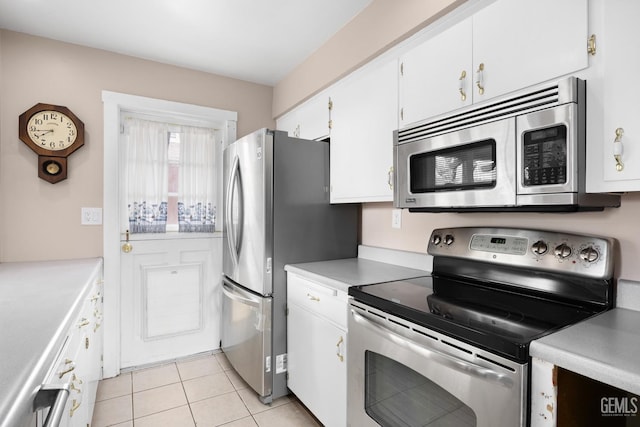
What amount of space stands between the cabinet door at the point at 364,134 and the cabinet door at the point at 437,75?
0.31 feet

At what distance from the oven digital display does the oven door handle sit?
59 centimetres

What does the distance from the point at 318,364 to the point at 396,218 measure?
0.99 m

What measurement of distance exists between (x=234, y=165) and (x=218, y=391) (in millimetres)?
1594

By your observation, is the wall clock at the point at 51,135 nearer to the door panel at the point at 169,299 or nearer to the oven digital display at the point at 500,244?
the door panel at the point at 169,299

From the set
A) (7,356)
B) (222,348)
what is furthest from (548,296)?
(222,348)

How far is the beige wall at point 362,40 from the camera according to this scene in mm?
1667

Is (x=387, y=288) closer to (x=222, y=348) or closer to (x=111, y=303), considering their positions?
(x=222, y=348)

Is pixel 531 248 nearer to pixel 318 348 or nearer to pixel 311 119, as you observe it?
pixel 318 348

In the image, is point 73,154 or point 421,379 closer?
point 421,379

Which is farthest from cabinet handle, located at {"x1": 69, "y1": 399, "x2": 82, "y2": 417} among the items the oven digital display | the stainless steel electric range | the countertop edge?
the oven digital display

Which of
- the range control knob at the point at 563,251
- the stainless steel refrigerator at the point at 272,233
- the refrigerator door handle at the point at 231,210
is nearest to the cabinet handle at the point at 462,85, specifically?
the range control knob at the point at 563,251

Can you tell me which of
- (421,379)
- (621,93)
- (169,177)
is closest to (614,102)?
(621,93)

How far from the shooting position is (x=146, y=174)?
8.99 ft

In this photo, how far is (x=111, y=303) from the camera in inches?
101
